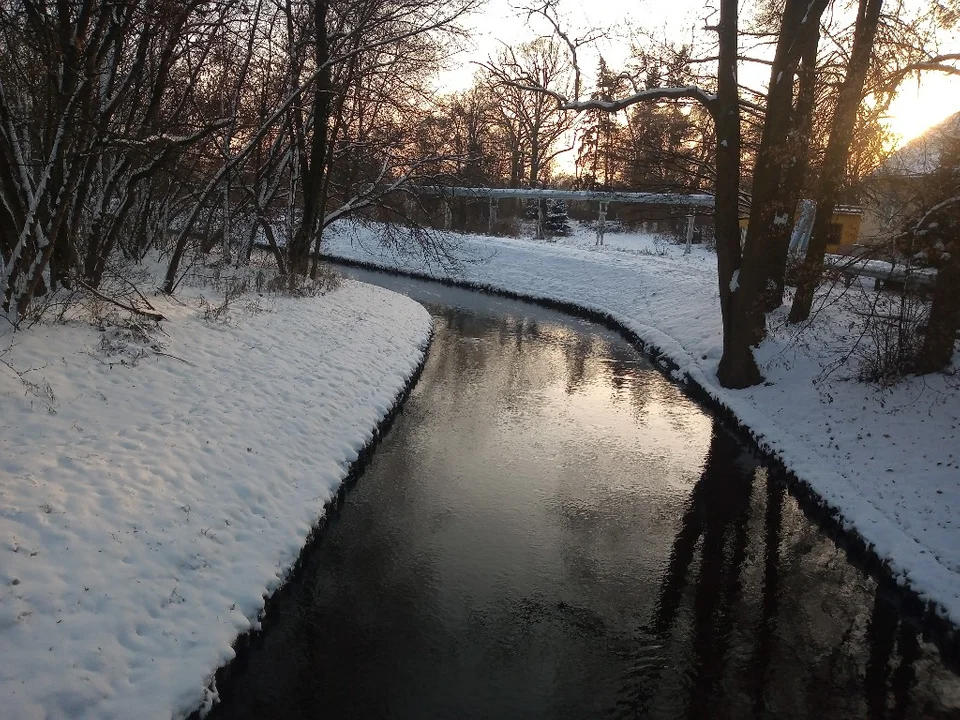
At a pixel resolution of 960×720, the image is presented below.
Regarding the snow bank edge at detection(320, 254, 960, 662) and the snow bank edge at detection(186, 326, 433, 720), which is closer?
the snow bank edge at detection(186, 326, 433, 720)

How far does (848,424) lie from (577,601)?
5.73 m

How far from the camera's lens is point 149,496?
6152 mm

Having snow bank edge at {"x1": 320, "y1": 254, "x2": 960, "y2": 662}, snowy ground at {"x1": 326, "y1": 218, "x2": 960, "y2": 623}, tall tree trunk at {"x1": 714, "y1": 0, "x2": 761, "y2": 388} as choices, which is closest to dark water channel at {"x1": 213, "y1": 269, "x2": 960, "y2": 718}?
snow bank edge at {"x1": 320, "y1": 254, "x2": 960, "y2": 662}

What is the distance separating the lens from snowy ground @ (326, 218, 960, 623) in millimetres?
7320

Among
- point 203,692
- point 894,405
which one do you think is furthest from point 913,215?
point 203,692

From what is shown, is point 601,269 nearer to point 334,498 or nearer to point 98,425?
point 334,498

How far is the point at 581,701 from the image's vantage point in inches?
209

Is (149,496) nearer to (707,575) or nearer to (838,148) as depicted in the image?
(707,575)

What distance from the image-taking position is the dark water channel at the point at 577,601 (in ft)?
17.6

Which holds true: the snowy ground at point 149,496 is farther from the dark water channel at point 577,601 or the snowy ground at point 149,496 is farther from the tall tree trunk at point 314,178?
the tall tree trunk at point 314,178

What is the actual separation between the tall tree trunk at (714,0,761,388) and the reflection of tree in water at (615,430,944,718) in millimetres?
4602

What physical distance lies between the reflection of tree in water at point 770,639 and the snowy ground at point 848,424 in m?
0.61

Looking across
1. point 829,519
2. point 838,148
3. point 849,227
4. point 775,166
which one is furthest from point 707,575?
point 849,227

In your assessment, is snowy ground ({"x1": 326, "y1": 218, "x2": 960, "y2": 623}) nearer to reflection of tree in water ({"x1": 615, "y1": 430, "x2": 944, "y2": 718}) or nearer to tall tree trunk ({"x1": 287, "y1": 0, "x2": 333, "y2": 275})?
reflection of tree in water ({"x1": 615, "y1": 430, "x2": 944, "y2": 718})
